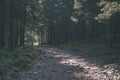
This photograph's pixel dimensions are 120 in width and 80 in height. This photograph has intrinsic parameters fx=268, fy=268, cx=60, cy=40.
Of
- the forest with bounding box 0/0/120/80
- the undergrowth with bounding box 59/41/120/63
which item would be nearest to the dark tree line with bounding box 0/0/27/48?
the forest with bounding box 0/0/120/80

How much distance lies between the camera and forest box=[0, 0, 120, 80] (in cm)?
2014

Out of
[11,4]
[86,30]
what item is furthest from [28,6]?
[86,30]

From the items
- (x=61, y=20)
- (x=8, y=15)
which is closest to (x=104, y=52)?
(x=8, y=15)

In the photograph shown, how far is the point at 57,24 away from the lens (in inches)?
2222

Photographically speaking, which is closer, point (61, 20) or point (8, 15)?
point (8, 15)

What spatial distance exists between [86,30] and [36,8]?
1172cm

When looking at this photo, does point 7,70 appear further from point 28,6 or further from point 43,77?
point 28,6

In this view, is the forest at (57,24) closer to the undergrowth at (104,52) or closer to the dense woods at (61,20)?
the dense woods at (61,20)

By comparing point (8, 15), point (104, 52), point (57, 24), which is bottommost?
point (104, 52)

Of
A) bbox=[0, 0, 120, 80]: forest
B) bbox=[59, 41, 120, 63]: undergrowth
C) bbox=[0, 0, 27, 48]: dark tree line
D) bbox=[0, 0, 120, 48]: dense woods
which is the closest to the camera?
bbox=[59, 41, 120, 63]: undergrowth

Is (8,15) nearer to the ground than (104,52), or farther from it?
farther from it

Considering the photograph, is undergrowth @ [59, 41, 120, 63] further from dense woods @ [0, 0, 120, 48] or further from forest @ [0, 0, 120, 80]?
dense woods @ [0, 0, 120, 48]

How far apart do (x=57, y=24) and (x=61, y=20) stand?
12.1 feet

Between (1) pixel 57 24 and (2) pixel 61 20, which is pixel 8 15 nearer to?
(2) pixel 61 20
